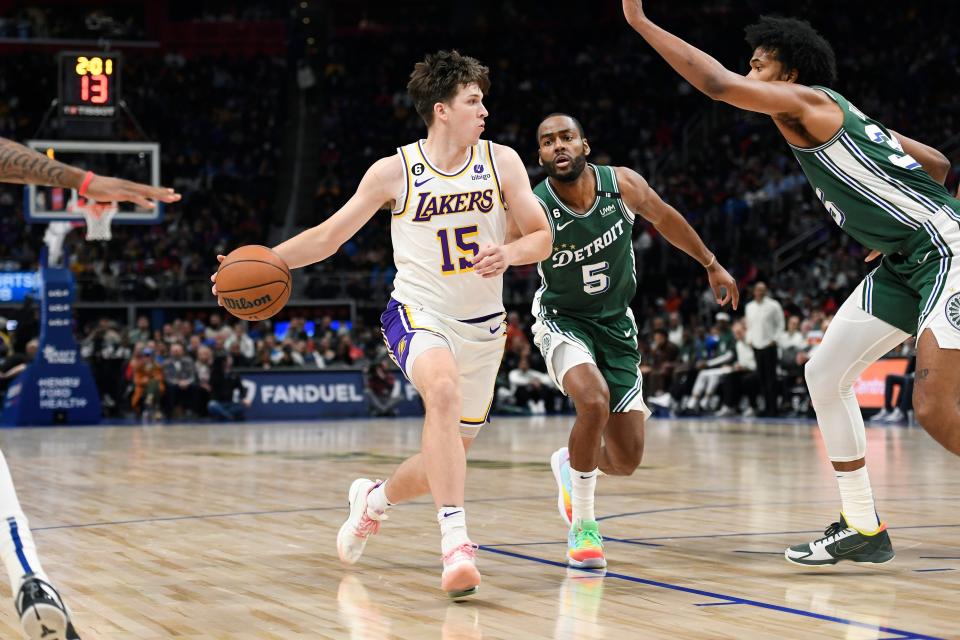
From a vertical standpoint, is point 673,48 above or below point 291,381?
above

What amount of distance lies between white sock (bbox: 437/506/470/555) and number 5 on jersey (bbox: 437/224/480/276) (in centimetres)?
106

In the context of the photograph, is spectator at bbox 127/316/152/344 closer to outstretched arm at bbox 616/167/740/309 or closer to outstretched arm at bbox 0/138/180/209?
outstretched arm at bbox 616/167/740/309

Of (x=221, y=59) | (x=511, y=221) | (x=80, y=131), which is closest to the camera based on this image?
(x=511, y=221)

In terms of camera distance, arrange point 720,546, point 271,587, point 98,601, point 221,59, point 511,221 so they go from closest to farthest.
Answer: point 98,601 → point 271,587 → point 511,221 → point 720,546 → point 221,59

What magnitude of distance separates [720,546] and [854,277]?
17.0 metres

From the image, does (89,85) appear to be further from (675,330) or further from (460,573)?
(460,573)

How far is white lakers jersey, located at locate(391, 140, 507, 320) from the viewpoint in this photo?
213 inches

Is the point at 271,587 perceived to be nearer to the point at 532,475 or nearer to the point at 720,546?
the point at 720,546

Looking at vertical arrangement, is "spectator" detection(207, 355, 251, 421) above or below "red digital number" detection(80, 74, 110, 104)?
below

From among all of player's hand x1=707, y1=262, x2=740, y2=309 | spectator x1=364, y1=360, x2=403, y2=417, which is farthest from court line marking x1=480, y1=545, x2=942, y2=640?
spectator x1=364, y1=360, x2=403, y2=417

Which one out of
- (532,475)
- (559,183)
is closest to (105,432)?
(532,475)

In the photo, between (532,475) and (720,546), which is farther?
(532,475)

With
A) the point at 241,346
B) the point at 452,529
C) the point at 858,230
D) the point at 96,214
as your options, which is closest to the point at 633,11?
the point at 858,230

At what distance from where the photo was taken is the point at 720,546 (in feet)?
20.6
